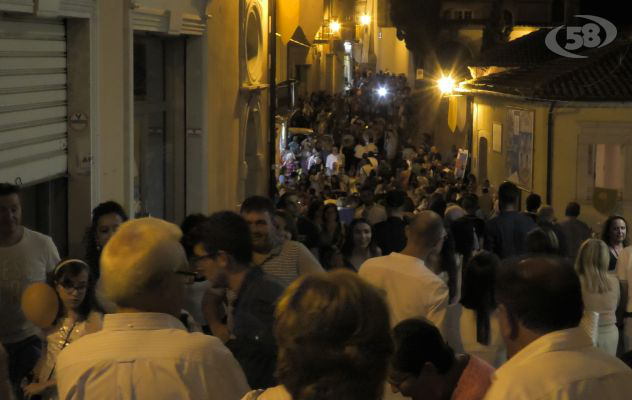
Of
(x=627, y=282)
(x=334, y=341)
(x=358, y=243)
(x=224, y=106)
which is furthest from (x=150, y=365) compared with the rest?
(x=224, y=106)

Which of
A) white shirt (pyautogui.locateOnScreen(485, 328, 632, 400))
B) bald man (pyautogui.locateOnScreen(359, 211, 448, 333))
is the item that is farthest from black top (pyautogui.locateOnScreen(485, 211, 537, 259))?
white shirt (pyautogui.locateOnScreen(485, 328, 632, 400))

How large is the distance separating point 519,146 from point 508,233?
14068 mm

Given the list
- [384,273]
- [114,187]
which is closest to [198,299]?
[384,273]

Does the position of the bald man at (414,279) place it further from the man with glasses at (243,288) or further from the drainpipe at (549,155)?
the drainpipe at (549,155)

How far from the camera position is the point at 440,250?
8.96m

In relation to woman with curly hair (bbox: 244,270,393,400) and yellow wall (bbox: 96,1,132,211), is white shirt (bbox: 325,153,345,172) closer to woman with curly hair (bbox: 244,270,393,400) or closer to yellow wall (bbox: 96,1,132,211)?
yellow wall (bbox: 96,1,132,211)

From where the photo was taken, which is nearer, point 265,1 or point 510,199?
point 510,199

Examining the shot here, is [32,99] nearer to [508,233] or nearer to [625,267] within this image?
[508,233]

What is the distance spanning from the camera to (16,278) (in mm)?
7004

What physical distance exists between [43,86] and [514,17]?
3199 cm

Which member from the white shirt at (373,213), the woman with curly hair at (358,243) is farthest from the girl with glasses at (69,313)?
the white shirt at (373,213)

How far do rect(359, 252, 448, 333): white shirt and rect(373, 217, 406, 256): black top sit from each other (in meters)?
3.86

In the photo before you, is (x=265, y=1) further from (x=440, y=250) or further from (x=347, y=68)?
(x=347, y=68)

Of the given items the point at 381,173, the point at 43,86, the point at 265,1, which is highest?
the point at 265,1
